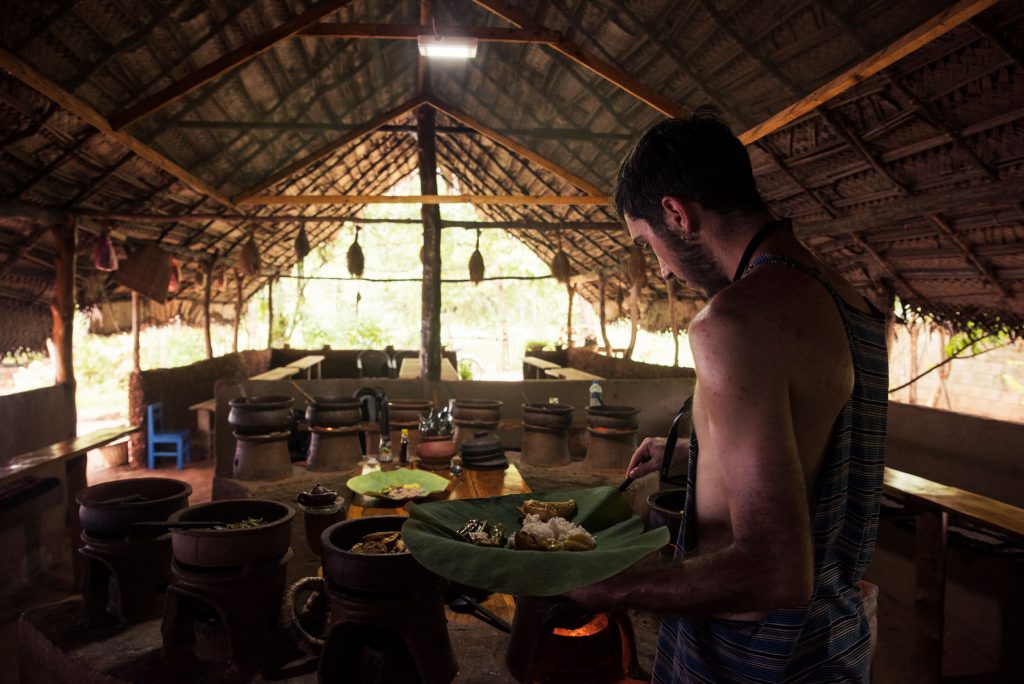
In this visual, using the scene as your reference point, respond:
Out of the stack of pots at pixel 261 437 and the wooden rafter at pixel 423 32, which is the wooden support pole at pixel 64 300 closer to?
the wooden rafter at pixel 423 32

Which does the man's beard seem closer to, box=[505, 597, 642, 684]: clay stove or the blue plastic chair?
box=[505, 597, 642, 684]: clay stove

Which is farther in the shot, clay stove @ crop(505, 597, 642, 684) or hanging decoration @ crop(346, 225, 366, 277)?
hanging decoration @ crop(346, 225, 366, 277)

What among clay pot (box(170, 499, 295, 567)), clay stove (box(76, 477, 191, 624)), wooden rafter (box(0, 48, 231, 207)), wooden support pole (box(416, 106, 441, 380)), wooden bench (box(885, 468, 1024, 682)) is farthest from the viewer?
wooden support pole (box(416, 106, 441, 380))

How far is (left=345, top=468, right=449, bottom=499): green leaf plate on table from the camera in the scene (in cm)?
283

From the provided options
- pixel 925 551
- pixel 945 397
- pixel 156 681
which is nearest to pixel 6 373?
pixel 156 681

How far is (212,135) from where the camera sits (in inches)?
297

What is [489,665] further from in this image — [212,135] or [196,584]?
[212,135]

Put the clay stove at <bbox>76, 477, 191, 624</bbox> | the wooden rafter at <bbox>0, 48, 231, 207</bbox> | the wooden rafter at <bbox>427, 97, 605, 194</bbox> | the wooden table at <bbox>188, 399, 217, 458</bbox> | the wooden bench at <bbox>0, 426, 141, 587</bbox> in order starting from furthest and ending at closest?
the wooden table at <bbox>188, 399, 217, 458</bbox> < the wooden rafter at <bbox>427, 97, 605, 194</bbox> < the wooden bench at <bbox>0, 426, 141, 587</bbox> < the wooden rafter at <bbox>0, 48, 231, 207</bbox> < the clay stove at <bbox>76, 477, 191, 624</bbox>

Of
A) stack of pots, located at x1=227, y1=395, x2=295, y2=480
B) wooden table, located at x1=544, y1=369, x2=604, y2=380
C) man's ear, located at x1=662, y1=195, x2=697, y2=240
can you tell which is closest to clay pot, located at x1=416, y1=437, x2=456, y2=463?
stack of pots, located at x1=227, y1=395, x2=295, y2=480

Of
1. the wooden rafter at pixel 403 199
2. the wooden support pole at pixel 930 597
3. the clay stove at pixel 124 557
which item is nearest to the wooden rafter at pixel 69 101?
the wooden rafter at pixel 403 199

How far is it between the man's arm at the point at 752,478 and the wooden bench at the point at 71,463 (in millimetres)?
4640

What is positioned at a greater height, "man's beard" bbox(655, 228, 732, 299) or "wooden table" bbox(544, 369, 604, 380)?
"man's beard" bbox(655, 228, 732, 299)

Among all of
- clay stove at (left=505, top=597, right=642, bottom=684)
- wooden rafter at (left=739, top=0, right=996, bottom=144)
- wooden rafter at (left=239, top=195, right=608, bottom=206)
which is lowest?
clay stove at (left=505, top=597, right=642, bottom=684)

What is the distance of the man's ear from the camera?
1.19 m
